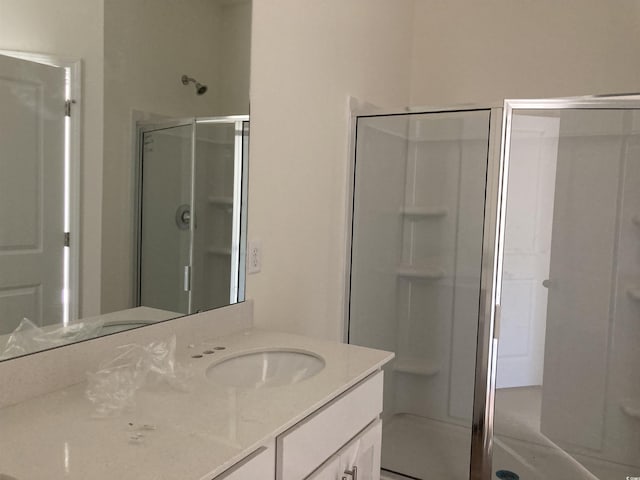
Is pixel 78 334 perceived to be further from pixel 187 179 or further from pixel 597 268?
pixel 597 268

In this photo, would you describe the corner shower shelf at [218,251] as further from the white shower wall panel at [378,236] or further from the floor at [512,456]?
the floor at [512,456]

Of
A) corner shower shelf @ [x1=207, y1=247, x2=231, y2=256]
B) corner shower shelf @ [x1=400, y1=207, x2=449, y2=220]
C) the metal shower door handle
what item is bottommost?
the metal shower door handle

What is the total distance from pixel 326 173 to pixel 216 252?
743mm

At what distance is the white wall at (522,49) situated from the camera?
2656 millimetres

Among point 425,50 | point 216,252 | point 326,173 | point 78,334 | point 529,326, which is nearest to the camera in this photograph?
point 78,334

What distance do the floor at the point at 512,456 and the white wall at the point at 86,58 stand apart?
1818mm

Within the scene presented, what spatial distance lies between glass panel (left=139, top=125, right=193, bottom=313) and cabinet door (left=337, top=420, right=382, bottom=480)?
2.02 feet

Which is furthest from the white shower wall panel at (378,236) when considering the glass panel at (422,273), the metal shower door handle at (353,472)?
the metal shower door handle at (353,472)

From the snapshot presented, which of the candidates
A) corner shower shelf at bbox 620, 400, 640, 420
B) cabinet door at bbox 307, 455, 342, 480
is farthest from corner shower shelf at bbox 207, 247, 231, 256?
corner shower shelf at bbox 620, 400, 640, 420

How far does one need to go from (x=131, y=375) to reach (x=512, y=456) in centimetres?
191

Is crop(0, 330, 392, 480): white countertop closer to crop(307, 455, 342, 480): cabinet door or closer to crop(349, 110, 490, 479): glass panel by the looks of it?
crop(307, 455, 342, 480): cabinet door

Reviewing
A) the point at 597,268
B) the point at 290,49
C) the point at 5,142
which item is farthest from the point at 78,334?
the point at 597,268

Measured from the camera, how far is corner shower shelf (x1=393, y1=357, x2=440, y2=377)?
2.68 metres

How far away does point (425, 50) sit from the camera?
3123 millimetres
